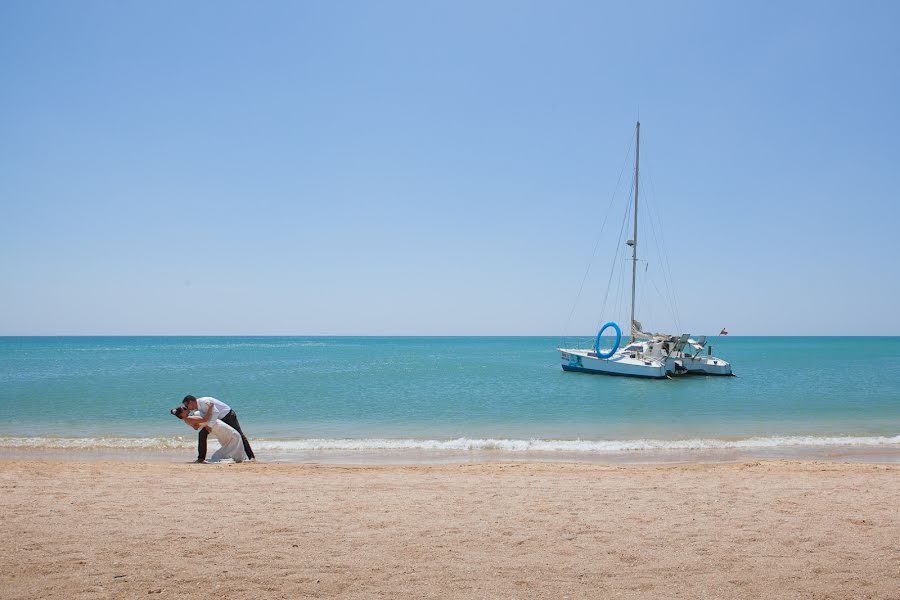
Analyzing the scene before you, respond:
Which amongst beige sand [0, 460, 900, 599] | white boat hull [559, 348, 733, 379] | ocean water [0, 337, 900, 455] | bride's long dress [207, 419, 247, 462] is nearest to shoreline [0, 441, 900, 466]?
ocean water [0, 337, 900, 455]

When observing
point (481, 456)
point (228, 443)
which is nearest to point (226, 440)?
point (228, 443)

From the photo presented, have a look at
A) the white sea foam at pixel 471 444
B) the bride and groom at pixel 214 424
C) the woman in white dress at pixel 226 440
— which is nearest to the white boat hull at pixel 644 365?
the white sea foam at pixel 471 444

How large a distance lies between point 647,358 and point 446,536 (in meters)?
35.2

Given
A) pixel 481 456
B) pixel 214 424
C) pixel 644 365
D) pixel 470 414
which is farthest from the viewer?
pixel 644 365

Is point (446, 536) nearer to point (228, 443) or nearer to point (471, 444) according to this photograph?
point (228, 443)

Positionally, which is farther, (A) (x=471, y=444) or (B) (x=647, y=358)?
(B) (x=647, y=358)

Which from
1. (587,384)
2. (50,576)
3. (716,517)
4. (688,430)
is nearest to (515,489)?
(716,517)

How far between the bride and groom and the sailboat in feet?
96.2

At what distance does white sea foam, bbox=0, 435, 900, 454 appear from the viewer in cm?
1504

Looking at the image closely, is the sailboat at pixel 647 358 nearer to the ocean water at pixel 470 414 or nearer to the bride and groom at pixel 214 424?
the ocean water at pixel 470 414

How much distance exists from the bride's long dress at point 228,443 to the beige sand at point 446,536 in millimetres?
2073

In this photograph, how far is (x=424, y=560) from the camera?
5586mm

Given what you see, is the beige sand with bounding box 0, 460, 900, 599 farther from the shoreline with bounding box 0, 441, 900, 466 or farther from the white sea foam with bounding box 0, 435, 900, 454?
the white sea foam with bounding box 0, 435, 900, 454

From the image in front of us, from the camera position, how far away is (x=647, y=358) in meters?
38.9
